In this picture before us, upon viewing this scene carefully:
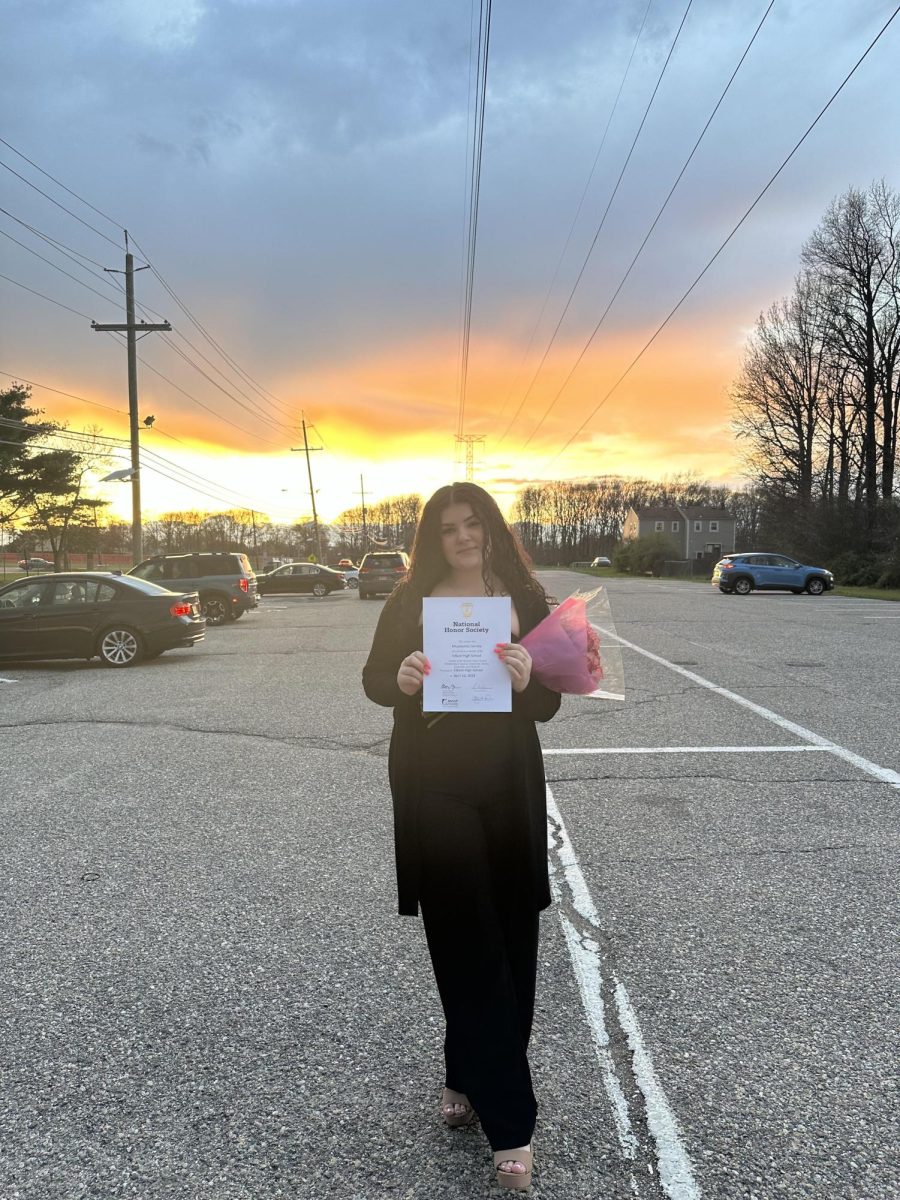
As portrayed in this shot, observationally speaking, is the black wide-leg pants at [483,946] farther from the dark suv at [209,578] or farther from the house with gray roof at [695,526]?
the house with gray roof at [695,526]

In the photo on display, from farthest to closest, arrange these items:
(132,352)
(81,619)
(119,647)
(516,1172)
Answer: (132,352) < (119,647) < (81,619) < (516,1172)

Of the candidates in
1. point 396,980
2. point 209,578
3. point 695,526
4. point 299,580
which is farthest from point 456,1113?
point 695,526

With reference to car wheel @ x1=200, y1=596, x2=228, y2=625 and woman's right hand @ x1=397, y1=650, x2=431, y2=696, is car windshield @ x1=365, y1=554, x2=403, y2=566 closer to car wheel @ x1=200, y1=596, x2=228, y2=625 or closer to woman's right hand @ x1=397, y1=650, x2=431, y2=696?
car wheel @ x1=200, y1=596, x2=228, y2=625

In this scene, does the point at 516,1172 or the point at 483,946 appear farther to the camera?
the point at 483,946

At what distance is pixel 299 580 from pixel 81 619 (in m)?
25.4

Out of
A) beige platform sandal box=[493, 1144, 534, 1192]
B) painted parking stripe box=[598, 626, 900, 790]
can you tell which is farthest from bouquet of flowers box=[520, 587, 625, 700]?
painted parking stripe box=[598, 626, 900, 790]

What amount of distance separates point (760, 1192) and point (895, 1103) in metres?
0.61

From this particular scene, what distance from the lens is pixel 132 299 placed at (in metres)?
29.1

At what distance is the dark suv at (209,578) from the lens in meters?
20.9

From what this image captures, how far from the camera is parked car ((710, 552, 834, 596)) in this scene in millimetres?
32031

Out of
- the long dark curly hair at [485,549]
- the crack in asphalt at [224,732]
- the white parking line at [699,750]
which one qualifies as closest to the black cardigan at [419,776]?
the long dark curly hair at [485,549]

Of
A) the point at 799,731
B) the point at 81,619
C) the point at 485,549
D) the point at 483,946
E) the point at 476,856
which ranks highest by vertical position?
the point at 485,549

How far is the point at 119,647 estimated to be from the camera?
42.0ft

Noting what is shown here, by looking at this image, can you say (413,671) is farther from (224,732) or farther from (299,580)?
(299,580)
